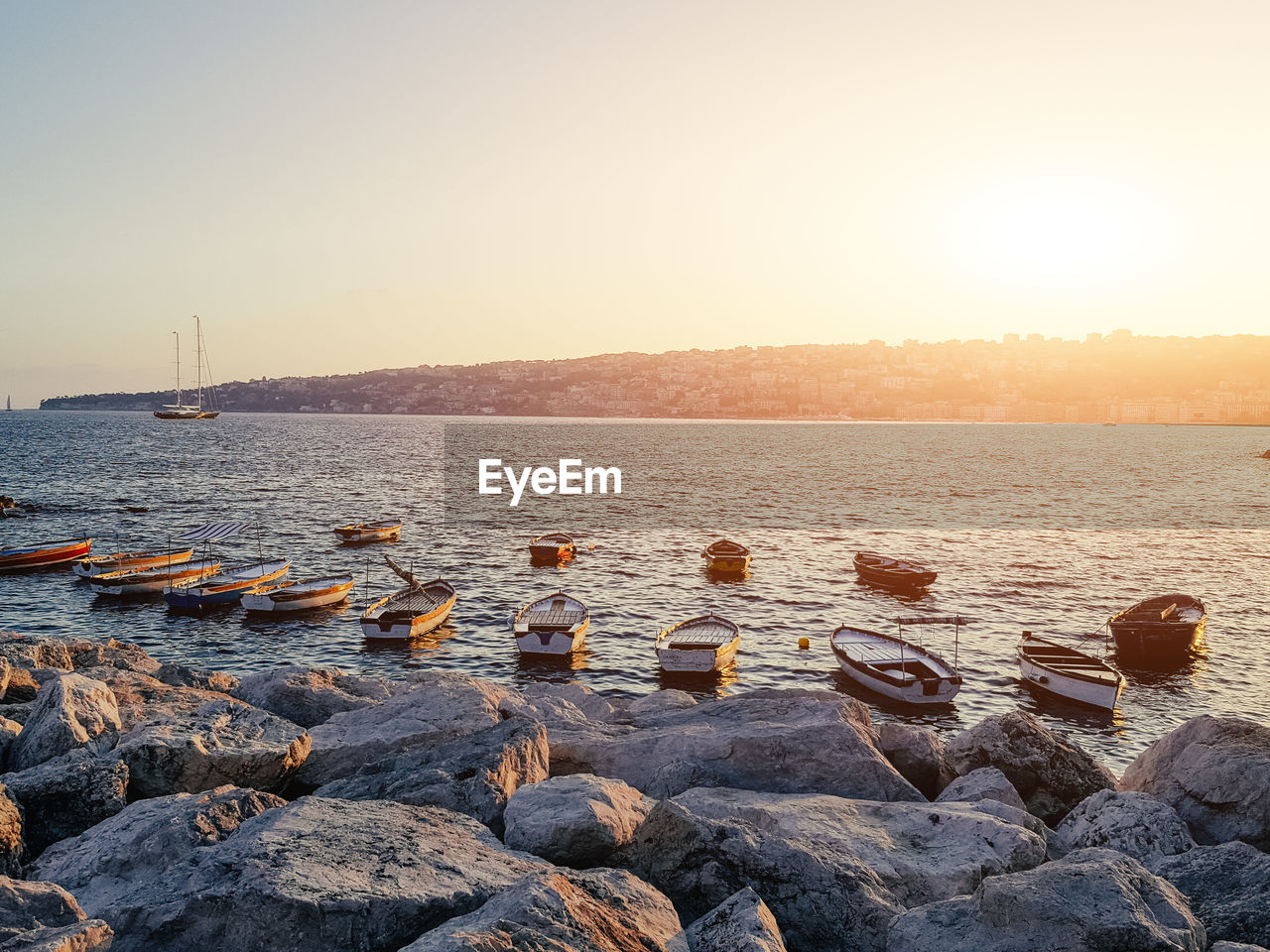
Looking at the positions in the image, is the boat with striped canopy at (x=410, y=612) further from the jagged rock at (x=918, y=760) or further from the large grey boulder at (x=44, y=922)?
the large grey boulder at (x=44, y=922)

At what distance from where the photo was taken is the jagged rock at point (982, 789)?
12.2 metres

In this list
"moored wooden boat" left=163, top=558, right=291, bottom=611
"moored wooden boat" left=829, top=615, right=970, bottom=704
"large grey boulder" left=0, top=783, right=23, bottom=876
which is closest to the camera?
"large grey boulder" left=0, top=783, right=23, bottom=876

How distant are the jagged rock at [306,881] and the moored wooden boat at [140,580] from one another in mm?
35350

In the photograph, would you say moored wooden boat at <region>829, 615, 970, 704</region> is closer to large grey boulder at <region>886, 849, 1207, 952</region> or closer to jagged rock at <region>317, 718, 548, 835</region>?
jagged rock at <region>317, 718, 548, 835</region>

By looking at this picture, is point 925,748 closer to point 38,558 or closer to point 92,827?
point 92,827

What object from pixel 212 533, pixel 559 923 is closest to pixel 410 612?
pixel 212 533

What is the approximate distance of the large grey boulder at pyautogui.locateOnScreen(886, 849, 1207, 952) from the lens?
6.19 m

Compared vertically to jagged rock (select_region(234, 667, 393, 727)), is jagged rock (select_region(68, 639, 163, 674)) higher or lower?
lower

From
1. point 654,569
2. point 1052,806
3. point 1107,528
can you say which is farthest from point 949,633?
point 1107,528

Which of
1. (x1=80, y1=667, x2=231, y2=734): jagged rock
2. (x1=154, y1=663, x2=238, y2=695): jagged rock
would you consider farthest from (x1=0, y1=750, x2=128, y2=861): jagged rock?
(x1=154, y1=663, x2=238, y2=695): jagged rock

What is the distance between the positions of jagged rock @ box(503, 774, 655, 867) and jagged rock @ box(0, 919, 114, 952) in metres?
3.87

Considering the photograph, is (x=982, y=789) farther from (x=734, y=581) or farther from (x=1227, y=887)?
(x=734, y=581)

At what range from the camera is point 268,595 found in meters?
36.6

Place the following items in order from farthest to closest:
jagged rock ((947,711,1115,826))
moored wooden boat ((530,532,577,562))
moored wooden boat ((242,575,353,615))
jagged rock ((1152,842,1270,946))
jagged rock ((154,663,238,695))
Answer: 1. moored wooden boat ((530,532,577,562))
2. moored wooden boat ((242,575,353,615))
3. jagged rock ((154,663,238,695))
4. jagged rock ((947,711,1115,826))
5. jagged rock ((1152,842,1270,946))
